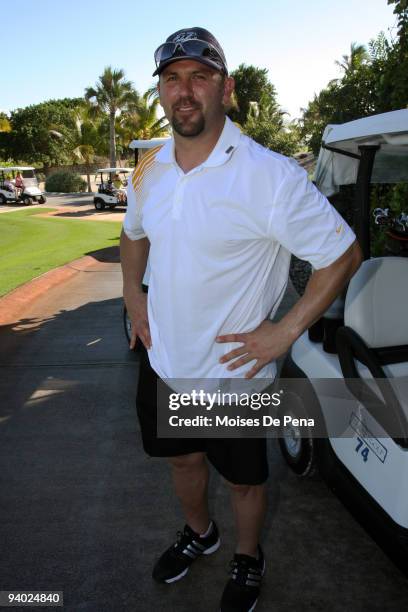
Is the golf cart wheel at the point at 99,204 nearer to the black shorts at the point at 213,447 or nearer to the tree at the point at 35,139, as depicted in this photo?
the black shorts at the point at 213,447

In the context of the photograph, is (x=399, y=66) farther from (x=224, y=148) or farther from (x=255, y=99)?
(x=255, y=99)

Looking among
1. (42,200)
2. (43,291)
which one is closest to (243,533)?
(43,291)

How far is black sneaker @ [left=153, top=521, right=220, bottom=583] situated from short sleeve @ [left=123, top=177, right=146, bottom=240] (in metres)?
1.40

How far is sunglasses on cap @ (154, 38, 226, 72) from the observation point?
5.94 ft

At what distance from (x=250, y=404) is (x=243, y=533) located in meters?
0.61

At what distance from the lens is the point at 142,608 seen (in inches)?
87.7

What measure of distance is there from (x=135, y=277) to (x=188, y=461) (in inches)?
33.9

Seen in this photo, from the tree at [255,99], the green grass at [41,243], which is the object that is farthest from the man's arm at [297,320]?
the tree at [255,99]

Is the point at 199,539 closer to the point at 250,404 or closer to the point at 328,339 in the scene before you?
the point at 250,404

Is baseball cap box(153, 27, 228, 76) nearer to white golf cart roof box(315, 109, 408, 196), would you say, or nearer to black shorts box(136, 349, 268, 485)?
white golf cart roof box(315, 109, 408, 196)

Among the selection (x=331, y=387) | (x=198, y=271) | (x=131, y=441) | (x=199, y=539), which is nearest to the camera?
(x=198, y=271)

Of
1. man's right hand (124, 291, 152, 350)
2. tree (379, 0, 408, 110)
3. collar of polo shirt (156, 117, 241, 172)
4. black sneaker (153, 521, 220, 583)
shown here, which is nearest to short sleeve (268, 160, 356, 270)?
collar of polo shirt (156, 117, 241, 172)

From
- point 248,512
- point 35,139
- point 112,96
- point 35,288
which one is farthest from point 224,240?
point 35,139

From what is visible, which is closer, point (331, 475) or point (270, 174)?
point (270, 174)
